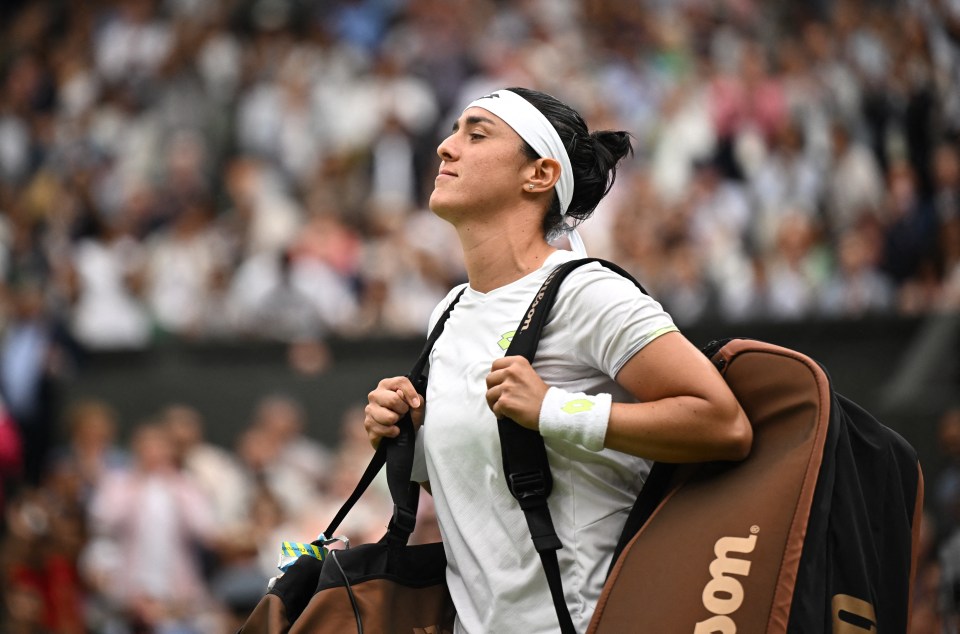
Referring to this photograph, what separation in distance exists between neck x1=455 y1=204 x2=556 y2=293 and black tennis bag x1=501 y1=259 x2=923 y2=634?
0.89 ft

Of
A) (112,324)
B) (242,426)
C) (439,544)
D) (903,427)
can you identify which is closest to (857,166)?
(903,427)

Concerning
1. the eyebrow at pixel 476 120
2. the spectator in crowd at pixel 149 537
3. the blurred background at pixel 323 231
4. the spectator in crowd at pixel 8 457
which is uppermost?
the eyebrow at pixel 476 120

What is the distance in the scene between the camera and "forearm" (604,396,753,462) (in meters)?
2.84

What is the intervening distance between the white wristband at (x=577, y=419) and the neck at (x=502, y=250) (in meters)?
0.50

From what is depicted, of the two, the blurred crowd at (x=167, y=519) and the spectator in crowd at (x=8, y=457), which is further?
the spectator in crowd at (x=8, y=457)

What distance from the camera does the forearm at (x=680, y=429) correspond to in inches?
112

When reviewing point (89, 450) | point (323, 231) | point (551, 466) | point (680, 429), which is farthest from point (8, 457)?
point (680, 429)

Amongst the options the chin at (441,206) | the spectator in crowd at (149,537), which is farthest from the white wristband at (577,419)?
the spectator in crowd at (149,537)

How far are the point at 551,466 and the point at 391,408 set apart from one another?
474mm

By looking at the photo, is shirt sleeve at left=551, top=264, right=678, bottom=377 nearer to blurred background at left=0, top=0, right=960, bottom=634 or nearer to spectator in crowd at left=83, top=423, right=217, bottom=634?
blurred background at left=0, top=0, right=960, bottom=634

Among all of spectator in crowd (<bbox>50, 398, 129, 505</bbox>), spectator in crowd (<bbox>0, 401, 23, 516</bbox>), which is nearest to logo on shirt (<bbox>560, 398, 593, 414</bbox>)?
spectator in crowd (<bbox>50, 398, 129, 505</bbox>)

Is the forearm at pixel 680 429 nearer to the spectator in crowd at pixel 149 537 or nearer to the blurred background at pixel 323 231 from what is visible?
the blurred background at pixel 323 231

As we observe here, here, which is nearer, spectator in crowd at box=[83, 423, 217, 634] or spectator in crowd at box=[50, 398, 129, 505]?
spectator in crowd at box=[83, 423, 217, 634]

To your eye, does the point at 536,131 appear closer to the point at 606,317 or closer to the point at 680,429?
the point at 606,317
